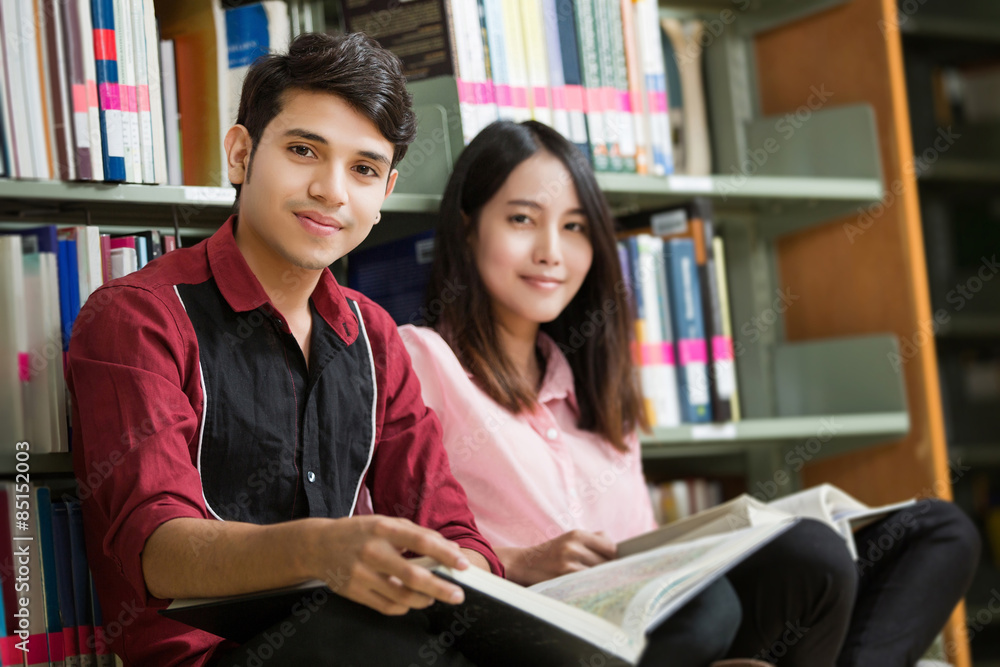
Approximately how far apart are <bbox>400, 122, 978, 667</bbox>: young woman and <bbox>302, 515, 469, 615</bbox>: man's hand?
48cm

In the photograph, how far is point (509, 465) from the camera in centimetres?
129

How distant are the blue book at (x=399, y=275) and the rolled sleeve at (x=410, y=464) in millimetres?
253

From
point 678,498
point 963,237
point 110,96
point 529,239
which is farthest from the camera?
point 963,237

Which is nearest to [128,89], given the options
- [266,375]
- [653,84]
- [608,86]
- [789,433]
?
[266,375]

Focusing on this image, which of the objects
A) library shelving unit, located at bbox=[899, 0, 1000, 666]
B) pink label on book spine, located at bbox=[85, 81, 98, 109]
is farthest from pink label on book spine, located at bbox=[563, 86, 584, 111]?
library shelving unit, located at bbox=[899, 0, 1000, 666]

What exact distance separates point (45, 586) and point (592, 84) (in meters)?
1.08

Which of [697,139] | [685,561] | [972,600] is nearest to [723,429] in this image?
[697,139]

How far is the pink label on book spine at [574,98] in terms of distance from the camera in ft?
5.01

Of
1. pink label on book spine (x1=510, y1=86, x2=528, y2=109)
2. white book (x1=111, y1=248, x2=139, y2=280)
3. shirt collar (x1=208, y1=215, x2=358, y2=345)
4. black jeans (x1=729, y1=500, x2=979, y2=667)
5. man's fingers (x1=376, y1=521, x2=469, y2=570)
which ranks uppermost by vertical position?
pink label on book spine (x1=510, y1=86, x2=528, y2=109)

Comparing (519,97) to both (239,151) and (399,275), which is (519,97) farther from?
(239,151)

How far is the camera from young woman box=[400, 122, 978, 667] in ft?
3.88

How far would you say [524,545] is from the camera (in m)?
1.27

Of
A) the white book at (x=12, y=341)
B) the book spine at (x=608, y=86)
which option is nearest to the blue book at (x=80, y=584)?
the white book at (x=12, y=341)

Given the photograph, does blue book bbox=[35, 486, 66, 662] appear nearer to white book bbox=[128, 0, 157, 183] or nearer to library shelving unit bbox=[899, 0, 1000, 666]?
white book bbox=[128, 0, 157, 183]
